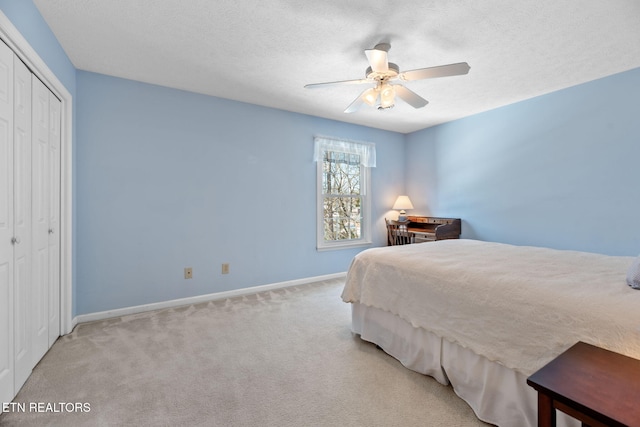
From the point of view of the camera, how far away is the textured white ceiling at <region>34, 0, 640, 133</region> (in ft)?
6.05

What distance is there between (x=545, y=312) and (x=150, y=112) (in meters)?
3.60

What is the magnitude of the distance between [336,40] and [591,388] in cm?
238

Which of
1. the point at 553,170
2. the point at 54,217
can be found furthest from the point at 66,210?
the point at 553,170

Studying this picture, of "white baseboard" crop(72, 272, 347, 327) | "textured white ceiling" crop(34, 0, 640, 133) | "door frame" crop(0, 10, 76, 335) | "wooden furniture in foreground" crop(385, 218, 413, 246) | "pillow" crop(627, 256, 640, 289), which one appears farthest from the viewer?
"wooden furniture in foreground" crop(385, 218, 413, 246)

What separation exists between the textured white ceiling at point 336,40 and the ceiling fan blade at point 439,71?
327 millimetres

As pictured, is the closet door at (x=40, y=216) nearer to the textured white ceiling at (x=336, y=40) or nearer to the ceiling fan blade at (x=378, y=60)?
the textured white ceiling at (x=336, y=40)

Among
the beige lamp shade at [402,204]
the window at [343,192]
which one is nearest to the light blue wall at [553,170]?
the beige lamp shade at [402,204]

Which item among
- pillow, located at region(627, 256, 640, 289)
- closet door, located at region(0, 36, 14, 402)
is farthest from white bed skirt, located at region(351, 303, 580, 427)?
closet door, located at region(0, 36, 14, 402)

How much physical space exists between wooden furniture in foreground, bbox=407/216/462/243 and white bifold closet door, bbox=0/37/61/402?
399cm

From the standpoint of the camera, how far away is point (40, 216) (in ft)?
6.51

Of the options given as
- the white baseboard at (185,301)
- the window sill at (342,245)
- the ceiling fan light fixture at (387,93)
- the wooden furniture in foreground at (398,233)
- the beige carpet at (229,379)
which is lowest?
the beige carpet at (229,379)

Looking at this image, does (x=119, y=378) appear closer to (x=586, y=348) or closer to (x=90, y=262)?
(x=90, y=262)

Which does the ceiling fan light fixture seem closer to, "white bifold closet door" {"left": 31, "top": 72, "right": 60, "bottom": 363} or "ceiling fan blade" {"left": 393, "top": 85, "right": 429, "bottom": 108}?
"ceiling fan blade" {"left": 393, "top": 85, "right": 429, "bottom": 108}

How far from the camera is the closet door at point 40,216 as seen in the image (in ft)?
6.20
